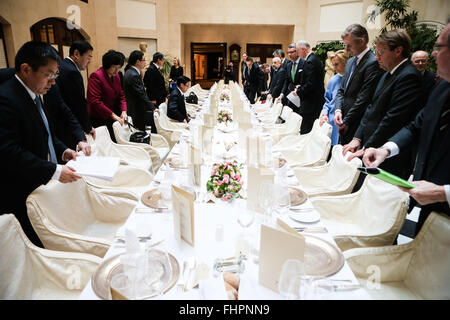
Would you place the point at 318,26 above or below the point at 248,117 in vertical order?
above

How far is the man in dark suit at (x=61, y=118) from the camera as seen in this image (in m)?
2.73

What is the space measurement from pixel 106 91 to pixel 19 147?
8.43 ft

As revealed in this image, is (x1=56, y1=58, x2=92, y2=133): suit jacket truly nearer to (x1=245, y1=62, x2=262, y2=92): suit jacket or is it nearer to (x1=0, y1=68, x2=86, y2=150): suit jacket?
(x1=0, y1=68, x2=86, y2=150): suit jacket

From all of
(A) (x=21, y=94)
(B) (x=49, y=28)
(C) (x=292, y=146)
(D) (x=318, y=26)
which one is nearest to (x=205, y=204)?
(A) (x=21, y=94)

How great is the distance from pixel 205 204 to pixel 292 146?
2.58 meters

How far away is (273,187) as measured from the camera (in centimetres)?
156

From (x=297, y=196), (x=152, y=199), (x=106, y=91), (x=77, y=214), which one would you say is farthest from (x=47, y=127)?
(x=106, y=91)

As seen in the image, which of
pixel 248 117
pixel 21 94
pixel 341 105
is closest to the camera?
pixel 21 94

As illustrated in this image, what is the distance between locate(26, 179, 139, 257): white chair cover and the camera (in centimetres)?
167

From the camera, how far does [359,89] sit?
337 cm

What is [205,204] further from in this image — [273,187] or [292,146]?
[292,146]

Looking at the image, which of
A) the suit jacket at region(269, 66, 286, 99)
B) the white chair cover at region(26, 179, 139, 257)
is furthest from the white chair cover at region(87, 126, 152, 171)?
the suit jacket at region(269, 66, 286, 99)

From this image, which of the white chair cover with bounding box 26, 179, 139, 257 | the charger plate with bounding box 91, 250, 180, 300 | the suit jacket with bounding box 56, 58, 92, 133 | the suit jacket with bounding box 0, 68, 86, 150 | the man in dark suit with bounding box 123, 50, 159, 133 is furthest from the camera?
the man in dark suit with bounding box 123, 50, 159, 133

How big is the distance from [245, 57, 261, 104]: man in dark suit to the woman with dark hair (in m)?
7.08
